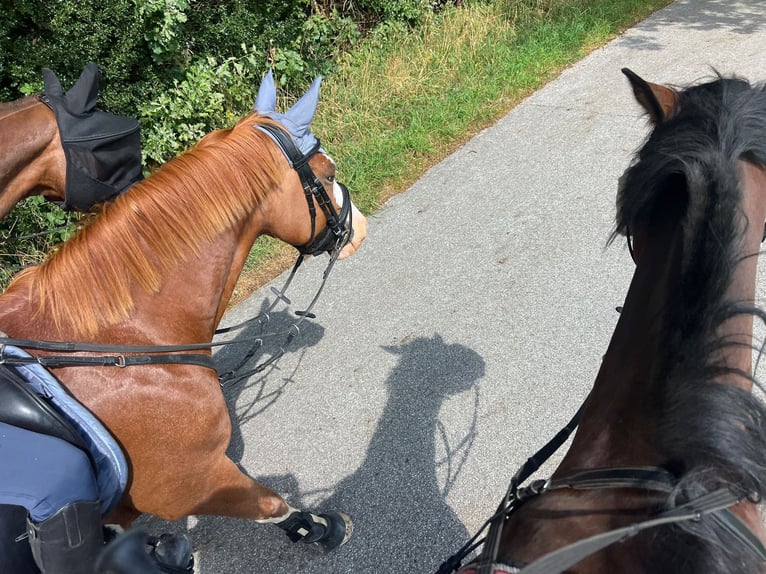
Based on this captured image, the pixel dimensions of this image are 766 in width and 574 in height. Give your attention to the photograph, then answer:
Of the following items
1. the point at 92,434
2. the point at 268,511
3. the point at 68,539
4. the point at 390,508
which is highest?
the point at 92,434

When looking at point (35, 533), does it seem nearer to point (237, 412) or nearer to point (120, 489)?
point (120, 489)

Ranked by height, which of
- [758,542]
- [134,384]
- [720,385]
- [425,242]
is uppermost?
[720,385]

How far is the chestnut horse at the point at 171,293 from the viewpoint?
1891 mm

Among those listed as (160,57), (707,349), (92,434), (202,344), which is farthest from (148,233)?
(160,57)

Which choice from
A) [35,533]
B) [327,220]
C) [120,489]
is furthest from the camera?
[327,220]

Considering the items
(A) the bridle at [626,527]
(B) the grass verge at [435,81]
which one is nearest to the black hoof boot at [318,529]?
(A) the bridle at [626,527]

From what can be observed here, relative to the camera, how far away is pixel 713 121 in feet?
4.03

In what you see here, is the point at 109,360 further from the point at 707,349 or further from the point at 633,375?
the point at 707,349

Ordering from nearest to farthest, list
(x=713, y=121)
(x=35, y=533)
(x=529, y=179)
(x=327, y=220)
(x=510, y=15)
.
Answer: (x=713, y=121) < (x=35, y=533) < (x=327, y=220) < (x=529, y=179) < (x=510, y=15)

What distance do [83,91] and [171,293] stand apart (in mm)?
1116

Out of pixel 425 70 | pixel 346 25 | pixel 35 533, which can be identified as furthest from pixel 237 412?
pixel 346 25

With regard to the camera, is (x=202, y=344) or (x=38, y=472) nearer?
(x=38, y=472)

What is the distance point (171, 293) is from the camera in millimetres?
2016

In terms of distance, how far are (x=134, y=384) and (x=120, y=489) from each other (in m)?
0.36
